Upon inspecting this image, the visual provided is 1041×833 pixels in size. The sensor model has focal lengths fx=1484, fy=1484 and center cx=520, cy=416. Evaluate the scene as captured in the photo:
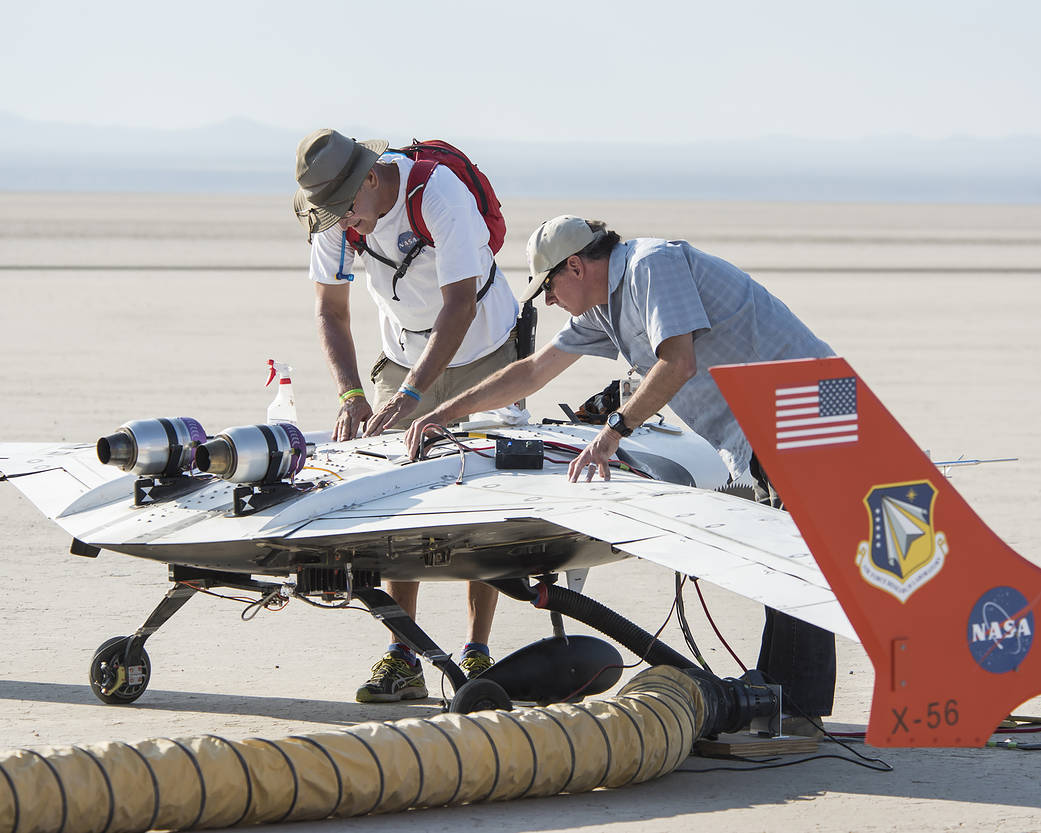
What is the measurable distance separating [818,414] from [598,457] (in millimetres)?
1641

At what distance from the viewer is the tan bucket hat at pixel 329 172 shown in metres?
6.93

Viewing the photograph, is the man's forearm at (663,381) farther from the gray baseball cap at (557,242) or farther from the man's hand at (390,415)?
the man's hand at (390,415)

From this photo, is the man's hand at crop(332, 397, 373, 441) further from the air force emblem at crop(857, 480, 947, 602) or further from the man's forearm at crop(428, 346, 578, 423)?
the air force emblem at crop(857, 480, 947, 602)

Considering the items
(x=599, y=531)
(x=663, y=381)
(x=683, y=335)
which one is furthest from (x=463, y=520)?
(x=683, y=335)

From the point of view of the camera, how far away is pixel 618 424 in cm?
599

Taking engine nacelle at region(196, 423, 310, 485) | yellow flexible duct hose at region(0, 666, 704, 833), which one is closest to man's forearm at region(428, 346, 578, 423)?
engine nacelle at region(196, 423, 310, 485)

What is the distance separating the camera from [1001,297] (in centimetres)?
3375

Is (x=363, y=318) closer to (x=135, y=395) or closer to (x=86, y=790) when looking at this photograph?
(x=135, y=395)

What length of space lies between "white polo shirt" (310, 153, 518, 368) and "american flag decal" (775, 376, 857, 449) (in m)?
3.09

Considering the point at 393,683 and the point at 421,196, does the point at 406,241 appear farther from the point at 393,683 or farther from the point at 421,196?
the point at 393,683

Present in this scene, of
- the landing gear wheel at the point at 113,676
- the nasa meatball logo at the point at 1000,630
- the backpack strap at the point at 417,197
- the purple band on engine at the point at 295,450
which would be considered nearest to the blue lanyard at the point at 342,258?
the backpack strap at the point at 417,197

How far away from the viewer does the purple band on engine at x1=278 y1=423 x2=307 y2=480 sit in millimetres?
5992

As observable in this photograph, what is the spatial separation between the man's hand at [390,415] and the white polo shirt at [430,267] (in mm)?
650

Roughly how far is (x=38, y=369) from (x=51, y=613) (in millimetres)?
12037
